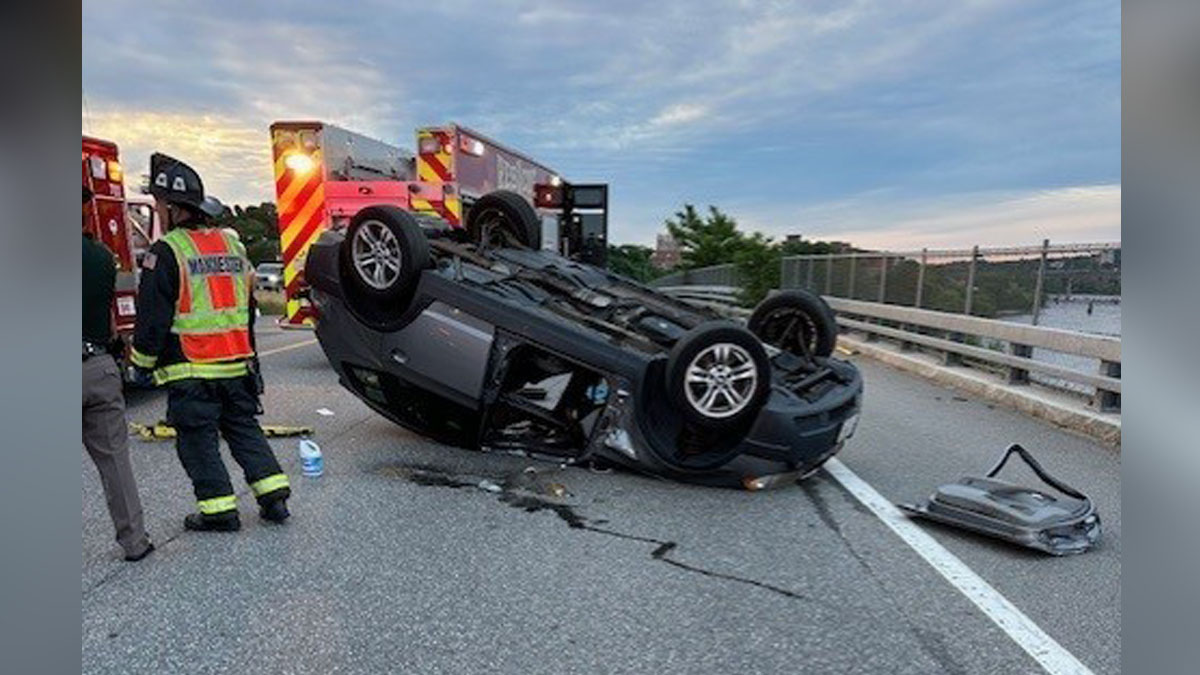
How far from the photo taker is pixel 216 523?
4512 mm

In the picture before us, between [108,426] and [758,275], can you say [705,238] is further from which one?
[108,426]

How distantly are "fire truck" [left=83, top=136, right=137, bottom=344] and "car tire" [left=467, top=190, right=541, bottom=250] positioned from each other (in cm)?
327

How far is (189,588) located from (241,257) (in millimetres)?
1763

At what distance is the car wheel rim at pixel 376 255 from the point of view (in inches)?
226

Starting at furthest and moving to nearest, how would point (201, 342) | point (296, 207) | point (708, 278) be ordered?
point (708, 278) < point (296, 207) < point (201, 342)

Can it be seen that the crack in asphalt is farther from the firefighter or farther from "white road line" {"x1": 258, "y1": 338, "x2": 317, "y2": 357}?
"white road line" {"x1": 258, "y1": 338, "x2": 317, "y2": 357}

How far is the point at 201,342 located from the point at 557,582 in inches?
87.4

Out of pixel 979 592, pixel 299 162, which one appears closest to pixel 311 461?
pixel 979 592

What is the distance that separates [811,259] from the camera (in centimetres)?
2028

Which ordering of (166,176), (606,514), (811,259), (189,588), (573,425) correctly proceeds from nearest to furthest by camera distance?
(189,588) → (166,176) → (606,514) → (573,425) → (811,259)

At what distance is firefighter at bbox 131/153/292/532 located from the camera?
14.2 feet

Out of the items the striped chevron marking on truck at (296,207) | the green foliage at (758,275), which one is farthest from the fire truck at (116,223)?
the green foliage at (758,275)
